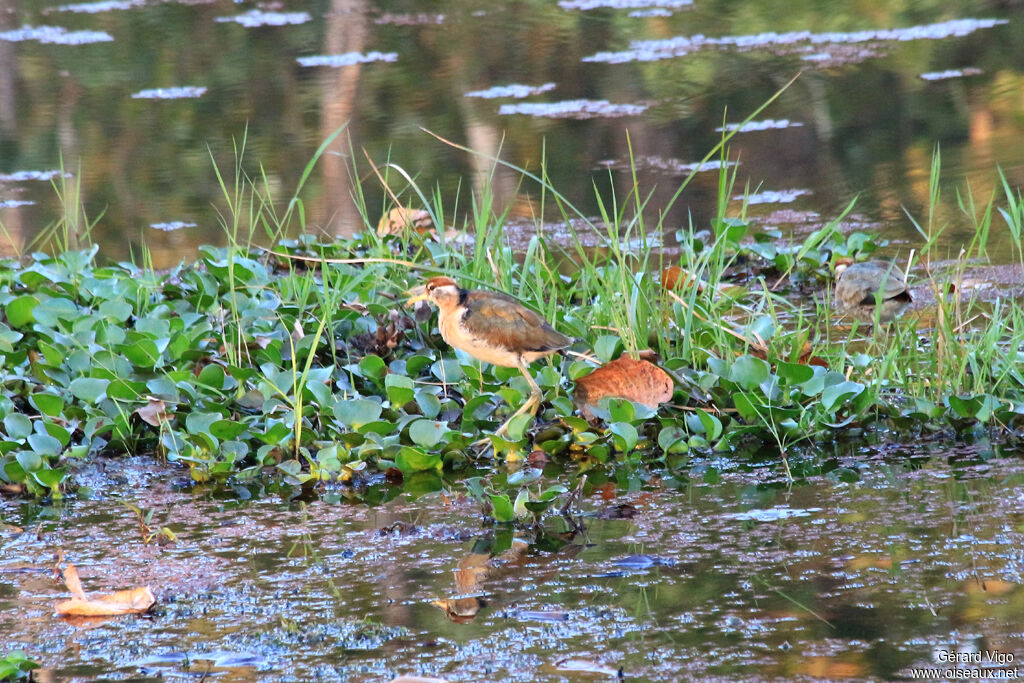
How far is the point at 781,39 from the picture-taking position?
1216 cm

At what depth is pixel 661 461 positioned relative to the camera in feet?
13.3

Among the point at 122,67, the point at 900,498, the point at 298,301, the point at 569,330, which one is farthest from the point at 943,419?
the point at 122,67

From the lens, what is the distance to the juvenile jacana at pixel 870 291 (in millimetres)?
5137

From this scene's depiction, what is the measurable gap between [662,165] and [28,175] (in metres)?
4.39

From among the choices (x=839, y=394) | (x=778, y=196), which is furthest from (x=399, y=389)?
(x=778, y=196)

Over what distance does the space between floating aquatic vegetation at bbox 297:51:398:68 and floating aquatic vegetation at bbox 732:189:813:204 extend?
5.87 meters

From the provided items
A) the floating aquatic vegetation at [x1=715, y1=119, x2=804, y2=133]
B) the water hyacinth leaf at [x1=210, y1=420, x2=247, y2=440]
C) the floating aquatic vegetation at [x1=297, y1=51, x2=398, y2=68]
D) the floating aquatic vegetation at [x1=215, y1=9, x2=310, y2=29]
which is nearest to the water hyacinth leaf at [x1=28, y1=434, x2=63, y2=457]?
the water hyacinth leaf at [x1=210, y1=420, x2=247, y2=440]

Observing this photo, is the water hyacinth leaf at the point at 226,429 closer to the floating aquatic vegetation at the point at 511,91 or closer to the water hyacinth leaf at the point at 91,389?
the water hyacinth leaf at the point at 91,389

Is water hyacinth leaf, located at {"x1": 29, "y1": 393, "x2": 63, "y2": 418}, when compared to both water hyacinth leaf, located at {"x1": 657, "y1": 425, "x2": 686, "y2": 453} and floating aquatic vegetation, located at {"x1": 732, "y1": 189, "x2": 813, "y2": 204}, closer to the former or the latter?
water hyacinth leaf, located at {"x1": 657, "y1": 425, "x2": 686, "y2": 453}

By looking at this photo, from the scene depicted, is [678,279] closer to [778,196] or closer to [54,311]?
[54,311]

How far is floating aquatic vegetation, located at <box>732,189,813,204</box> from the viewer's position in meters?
7.25

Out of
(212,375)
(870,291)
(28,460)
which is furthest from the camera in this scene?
(870,291)

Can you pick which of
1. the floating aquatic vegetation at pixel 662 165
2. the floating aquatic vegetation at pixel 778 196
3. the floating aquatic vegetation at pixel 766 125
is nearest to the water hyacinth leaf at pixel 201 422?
the floating aquatic vegetation at pixel 778 196

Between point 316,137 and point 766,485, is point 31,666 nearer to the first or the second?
point 766,485
